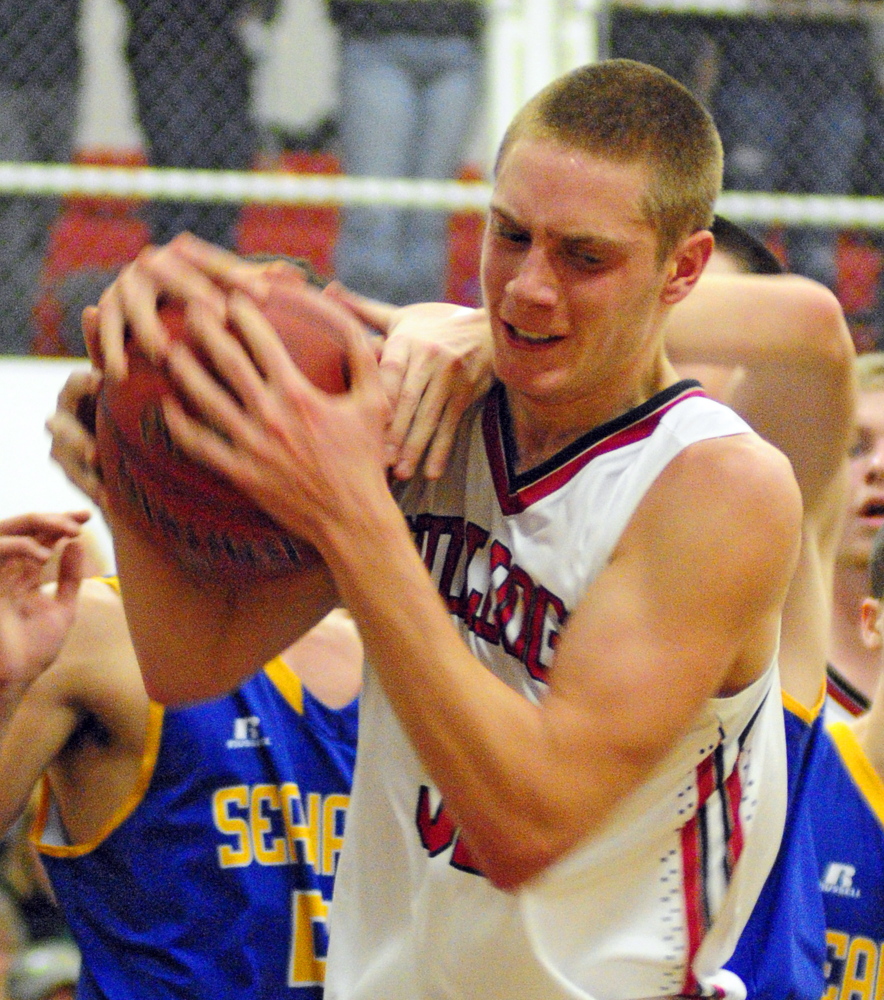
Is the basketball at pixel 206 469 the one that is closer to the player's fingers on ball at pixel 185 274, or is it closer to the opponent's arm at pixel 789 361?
the player's fingers on ball at pixel 185 274

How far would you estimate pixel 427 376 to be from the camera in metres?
1.62

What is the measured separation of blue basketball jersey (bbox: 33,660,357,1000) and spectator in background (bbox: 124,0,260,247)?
2.87 meters

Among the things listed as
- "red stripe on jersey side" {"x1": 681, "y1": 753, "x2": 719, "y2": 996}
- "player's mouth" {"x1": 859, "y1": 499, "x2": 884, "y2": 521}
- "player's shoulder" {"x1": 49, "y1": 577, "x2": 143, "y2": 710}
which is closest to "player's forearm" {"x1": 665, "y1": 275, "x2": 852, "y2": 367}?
"red stripe on jersey side" {"x1": 681, "y1": 753, "x2": 719, "y2": 996}

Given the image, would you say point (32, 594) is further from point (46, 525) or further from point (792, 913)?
point (792, 913)

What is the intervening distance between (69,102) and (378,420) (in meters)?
3.93

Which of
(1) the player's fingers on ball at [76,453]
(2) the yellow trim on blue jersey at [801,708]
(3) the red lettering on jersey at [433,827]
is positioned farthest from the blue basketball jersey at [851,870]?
(1) the player's fingers on ball at [76,453]

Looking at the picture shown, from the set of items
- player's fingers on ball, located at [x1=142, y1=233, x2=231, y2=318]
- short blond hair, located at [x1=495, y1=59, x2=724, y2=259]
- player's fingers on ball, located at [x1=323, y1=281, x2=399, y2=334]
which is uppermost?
short blond hair, located at [x1=495, y1=59, x2=724, y2=259]

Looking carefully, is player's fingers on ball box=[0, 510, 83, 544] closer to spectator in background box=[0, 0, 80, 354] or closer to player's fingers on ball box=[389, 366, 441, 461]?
player's fingers on ball box=[389, 366, 441, 461]

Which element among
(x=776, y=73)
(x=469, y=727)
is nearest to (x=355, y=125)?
(x=776, y=73)

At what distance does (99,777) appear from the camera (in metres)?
2.49

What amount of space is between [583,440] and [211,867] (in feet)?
4.19

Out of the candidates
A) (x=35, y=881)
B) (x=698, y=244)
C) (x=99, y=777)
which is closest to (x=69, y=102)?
(x=35, y=881)

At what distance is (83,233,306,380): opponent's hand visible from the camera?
1436mm

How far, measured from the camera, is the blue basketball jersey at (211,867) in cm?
250
